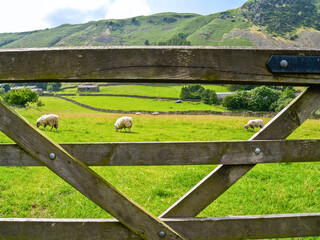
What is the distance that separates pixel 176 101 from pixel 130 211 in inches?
3688

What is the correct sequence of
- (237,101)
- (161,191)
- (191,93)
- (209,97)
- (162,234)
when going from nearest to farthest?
(162,234) < (161,191) < (237,101) < (209,97) < (191,93)

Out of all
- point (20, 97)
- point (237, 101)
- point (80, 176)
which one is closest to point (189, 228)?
point (80, 176)

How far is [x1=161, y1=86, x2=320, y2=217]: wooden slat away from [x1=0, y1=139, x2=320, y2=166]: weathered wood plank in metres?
0.10

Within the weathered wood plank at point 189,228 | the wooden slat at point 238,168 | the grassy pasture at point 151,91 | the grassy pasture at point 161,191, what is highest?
the wooden slat at point 238,168

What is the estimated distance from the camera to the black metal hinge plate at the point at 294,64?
92.3 inches

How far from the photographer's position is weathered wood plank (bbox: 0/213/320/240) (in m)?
2.57

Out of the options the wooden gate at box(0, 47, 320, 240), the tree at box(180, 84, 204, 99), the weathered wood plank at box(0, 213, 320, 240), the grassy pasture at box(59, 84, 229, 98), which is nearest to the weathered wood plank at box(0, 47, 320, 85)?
the wooden gate at box(0, 47, 320, 240)

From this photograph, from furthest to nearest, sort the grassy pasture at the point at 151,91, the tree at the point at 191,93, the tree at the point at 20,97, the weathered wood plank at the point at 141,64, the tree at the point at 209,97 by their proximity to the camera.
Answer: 1. the grassy pasture at the point at 151,91
2. the tree at the point at 191,93
3. the tree at the point at 209,97
4. the tree at the point at 20,97
5. the weathered wood plank at the point at 141,64

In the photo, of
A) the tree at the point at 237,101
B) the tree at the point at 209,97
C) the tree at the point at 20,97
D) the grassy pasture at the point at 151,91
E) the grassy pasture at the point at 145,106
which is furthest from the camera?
the grassy pasture at the point at 151,91

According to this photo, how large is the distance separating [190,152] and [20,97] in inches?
3265

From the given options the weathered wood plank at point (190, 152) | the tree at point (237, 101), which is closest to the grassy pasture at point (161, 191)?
the weathered wood plank at point (190, 152)

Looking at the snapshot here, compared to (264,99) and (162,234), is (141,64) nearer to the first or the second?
(162,234)

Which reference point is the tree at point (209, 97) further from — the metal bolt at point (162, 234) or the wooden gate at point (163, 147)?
the metal bolt at point (162, 234)

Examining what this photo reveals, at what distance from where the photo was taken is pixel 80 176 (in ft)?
7.97
